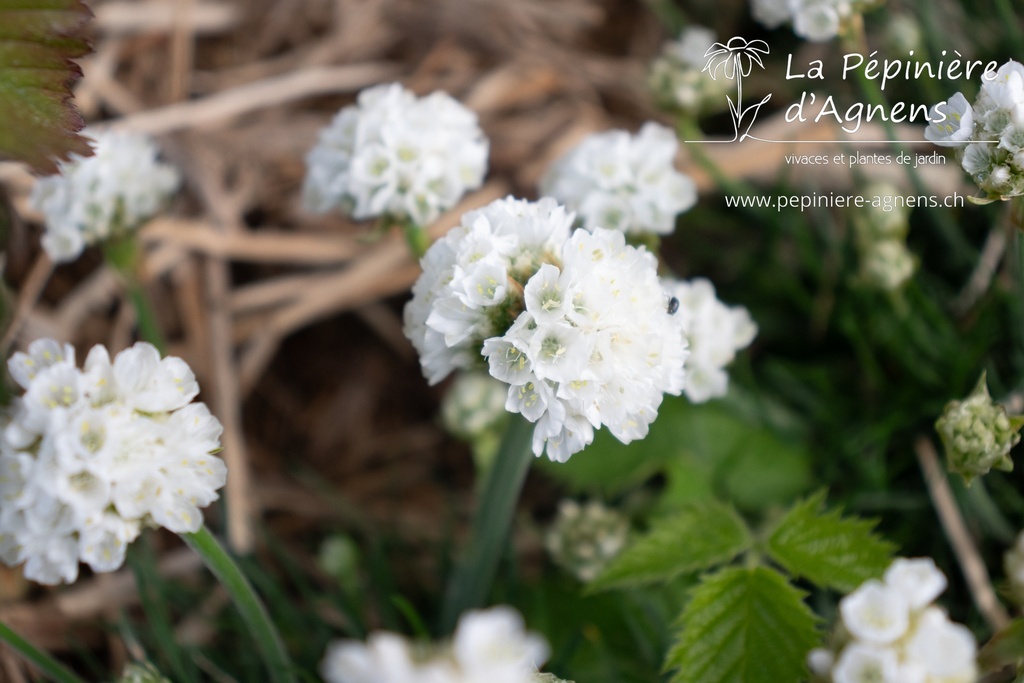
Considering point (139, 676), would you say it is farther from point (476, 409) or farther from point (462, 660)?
point (476, 409)

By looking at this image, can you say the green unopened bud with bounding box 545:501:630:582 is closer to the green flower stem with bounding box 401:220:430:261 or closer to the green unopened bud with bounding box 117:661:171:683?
the green flower stem with bounding box 401:220:430:261

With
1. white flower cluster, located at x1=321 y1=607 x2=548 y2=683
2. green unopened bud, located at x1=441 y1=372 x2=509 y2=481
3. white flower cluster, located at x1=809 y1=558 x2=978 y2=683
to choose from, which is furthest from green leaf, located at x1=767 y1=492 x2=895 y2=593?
green unopened bud, located at x1=441 y1=372 x2=509 y2=481

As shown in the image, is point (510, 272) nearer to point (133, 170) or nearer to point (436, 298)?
point (436, 298)

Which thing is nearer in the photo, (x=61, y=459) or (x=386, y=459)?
(x=61, y=459)

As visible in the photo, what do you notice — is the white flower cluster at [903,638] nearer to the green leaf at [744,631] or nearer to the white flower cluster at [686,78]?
the green leaf at [744,631]

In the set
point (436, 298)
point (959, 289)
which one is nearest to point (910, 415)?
point (959, 289)

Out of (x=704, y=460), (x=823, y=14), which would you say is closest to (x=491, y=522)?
(x=704, y=460)
